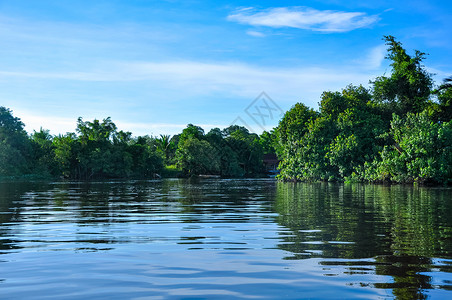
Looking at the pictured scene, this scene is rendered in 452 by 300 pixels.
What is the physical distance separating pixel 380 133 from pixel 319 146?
7.39 metres

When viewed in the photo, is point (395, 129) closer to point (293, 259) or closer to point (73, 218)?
point (73, 218)

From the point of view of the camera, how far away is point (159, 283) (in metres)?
4.41

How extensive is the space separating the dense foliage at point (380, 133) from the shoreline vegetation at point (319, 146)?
101mm

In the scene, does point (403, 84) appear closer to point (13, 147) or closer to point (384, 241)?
point (384, 241)

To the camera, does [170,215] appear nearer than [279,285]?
No

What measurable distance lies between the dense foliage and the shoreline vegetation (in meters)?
0.10

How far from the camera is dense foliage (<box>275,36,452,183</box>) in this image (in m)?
34.5

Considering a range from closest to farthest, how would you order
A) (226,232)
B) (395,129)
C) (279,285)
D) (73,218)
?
(279,285)
(226,232)
(73,218)
(395,129)

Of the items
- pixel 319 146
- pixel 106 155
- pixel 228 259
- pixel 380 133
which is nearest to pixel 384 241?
pixel 228 259

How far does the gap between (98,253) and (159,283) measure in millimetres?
2006

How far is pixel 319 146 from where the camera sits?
49.0 metres

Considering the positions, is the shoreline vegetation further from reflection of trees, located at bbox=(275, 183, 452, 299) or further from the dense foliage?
reflection of trees, located at bbox=(275, 183, 452, 299)

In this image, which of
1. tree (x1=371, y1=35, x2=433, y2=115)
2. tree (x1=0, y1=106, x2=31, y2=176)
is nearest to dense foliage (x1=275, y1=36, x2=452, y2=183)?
tree (x1=371, y1=35, x2=433, y2=115)

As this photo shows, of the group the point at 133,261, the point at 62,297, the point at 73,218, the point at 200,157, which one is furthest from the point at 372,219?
the point at 200,157
